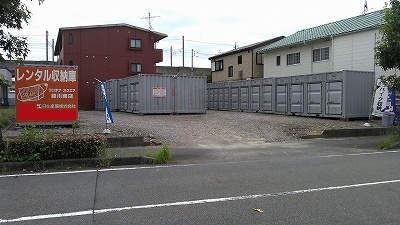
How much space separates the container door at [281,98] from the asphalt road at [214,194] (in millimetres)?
12380

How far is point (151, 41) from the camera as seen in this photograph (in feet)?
118

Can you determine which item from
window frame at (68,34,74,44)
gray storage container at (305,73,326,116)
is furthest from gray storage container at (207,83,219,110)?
window frame at (68,34,74,44)

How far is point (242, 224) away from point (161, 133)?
890cm

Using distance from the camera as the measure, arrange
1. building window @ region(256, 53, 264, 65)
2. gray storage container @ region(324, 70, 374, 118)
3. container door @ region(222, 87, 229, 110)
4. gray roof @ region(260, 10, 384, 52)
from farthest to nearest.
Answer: building window @ region(256, 53, 264, 65)
container door @ region(222, 87, 229, 110)
gray roof @ region(260, 10, 384, 52)
gray storage container @ region(324, 70, 374, 118)

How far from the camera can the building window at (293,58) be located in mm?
27109

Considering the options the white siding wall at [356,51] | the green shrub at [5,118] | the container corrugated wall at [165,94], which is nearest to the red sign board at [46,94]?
the green shrub at [5,118]

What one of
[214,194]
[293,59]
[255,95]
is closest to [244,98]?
[255,95]

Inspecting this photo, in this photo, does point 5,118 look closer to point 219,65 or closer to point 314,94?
point 314,94

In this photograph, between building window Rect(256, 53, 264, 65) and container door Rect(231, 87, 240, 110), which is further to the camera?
building window Rect(256, 53, 264, 65)

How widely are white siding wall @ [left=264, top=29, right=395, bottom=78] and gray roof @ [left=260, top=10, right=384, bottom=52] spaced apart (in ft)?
1.23

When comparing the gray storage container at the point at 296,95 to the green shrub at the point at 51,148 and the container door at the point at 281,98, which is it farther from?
the green shrub at the point at 51,148

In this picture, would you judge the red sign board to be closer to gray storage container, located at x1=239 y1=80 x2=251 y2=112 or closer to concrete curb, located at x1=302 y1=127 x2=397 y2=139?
concrete curb, located at x1=302 y1=127 x2=397 y2=139

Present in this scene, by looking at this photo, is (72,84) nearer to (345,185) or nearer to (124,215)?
(124,215)

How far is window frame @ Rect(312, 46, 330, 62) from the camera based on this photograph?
24.2m
